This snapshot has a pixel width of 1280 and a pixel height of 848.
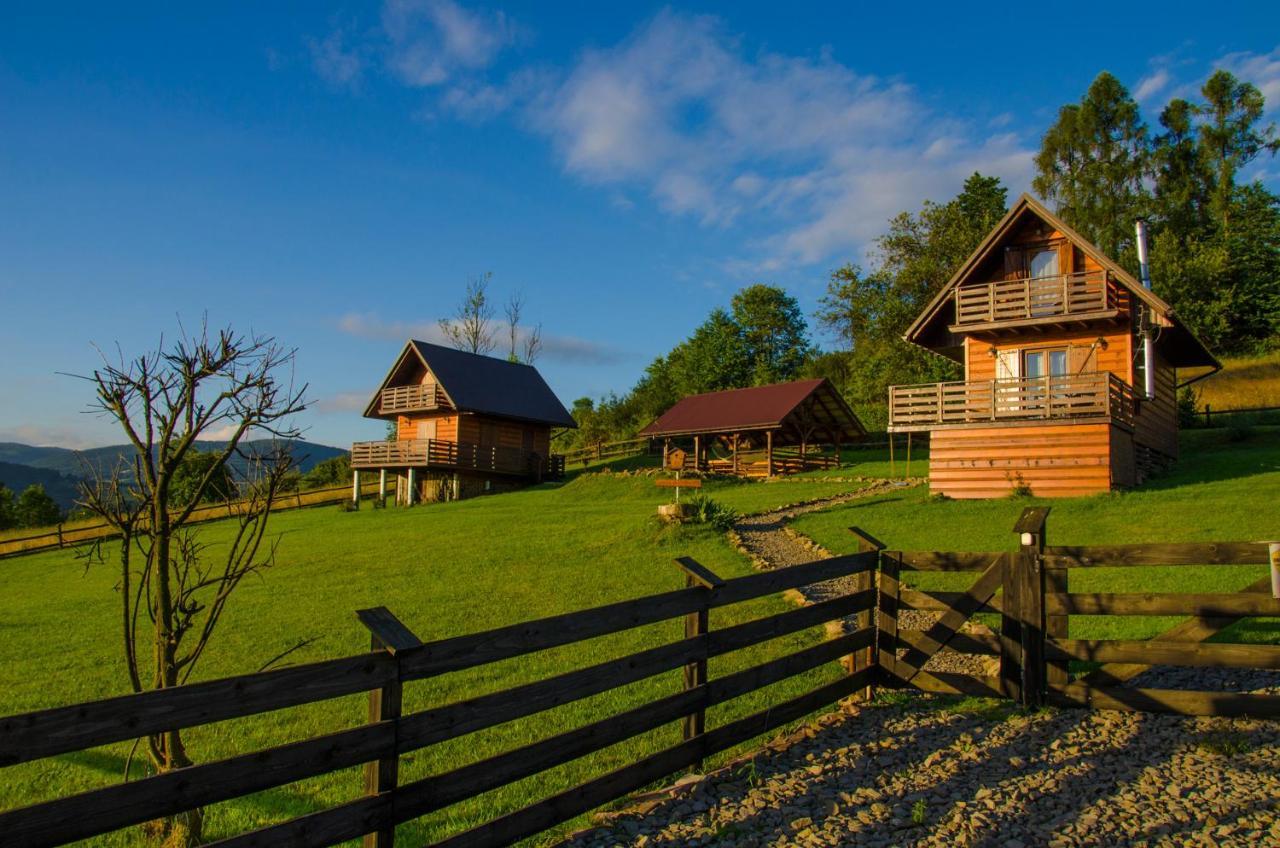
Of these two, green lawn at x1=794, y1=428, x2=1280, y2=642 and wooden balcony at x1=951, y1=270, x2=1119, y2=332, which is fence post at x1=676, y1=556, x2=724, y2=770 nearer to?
green lawn at x1=794, y1=428, x2=1280, y2=642

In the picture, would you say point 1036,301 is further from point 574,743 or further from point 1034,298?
point 574,743

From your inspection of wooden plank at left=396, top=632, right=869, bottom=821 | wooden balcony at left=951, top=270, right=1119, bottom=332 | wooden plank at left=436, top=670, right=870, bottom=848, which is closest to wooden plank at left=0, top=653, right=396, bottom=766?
wooden plank at left=396, top=632, right=869, bottom=821

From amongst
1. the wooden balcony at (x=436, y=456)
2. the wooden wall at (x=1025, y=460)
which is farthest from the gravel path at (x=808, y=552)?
the wooden balcony at (x=436, y=456)

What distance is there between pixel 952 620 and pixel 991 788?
1.84 metres

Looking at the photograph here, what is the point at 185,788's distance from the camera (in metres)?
3.47

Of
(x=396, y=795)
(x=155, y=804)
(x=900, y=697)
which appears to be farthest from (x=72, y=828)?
(x=900, y=697)

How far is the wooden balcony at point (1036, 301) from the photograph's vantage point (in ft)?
77.6

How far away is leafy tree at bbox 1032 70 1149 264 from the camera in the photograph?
169ft

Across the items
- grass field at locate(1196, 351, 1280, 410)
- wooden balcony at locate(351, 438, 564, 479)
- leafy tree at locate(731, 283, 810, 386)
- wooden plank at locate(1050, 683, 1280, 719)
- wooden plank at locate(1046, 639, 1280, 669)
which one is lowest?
wooden plank at locate(1050, 683, 1280, 719)

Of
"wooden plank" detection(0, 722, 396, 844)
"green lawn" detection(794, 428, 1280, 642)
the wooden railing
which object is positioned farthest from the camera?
"green lawn" detection(794, 428, 1280, 642)

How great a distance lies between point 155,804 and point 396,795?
112 cm

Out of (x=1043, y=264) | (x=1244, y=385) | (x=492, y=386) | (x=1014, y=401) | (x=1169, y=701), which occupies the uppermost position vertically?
(x=1043, y=264)

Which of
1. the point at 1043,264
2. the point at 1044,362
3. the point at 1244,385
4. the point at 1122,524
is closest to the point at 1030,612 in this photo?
the point at 1122,524

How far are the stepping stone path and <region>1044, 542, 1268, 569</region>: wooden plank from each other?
47.9 inches
